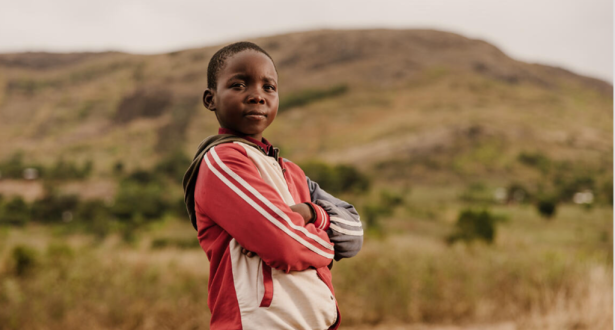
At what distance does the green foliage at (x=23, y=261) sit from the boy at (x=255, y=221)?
20.2 ft

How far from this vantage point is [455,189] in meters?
32.7

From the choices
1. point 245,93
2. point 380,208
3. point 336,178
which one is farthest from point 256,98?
point 336,178

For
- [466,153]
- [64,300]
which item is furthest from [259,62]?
[466,153]

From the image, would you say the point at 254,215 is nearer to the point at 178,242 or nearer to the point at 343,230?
the point at 343,230

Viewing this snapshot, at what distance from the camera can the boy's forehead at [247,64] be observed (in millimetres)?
1621

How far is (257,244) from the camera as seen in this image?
56.4 inches

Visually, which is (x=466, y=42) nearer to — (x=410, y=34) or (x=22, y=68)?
(x=410, y=34)

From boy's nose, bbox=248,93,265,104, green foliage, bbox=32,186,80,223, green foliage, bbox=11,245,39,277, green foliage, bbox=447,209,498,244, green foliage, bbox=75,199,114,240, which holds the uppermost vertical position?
boy's nose, bbox=248,93,265,104

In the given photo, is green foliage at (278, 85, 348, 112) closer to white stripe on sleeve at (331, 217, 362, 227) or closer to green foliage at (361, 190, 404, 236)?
green foliage at (361, 190, 404, 236)

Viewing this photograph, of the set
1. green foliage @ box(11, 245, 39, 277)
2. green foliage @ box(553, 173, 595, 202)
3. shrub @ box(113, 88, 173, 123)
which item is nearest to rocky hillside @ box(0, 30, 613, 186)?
shrub @ box(113, 88, 173, 123)

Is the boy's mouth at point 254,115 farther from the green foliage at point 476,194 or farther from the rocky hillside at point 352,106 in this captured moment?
the rocky hillside at point 352,106

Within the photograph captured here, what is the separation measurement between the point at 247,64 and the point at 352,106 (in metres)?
55.2

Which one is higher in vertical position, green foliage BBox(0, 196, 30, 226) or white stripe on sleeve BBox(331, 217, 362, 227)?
white stripe on sleeve BBox(331, 217, 362, 227)

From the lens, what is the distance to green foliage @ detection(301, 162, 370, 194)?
26.9m
